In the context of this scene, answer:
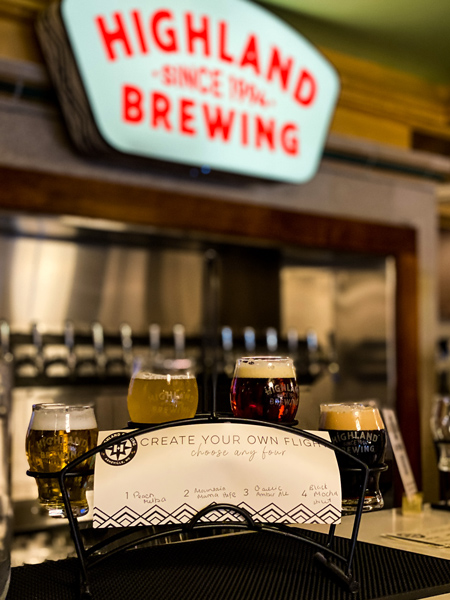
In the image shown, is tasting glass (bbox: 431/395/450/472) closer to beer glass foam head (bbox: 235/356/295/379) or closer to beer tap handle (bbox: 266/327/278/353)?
beer glass foam head (bbox: 235/356/295/379)

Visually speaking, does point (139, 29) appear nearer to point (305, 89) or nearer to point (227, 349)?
point (305, 89)

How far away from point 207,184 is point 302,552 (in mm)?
2369

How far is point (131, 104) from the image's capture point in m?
2.89

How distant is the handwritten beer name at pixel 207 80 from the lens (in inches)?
114

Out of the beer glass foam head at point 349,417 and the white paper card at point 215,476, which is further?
the beer glass foam head at point 349,417

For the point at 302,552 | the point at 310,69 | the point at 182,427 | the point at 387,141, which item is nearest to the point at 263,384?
the point at 182,427

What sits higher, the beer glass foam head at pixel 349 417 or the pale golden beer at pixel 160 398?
the pale golden beer at pixel 160 398

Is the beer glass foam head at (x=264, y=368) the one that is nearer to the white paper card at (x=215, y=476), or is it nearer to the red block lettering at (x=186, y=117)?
the white paper card at (x=215, y=476)

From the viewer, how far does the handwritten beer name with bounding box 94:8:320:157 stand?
114 inches

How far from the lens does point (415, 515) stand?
1.62m

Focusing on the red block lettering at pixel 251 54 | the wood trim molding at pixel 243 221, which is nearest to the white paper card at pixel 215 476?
the wood trim molding at pixel 243 221

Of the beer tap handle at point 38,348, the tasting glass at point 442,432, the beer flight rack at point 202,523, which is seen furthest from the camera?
the beer tap handle at point 38,348

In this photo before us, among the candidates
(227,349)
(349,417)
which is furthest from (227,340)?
(349,417)

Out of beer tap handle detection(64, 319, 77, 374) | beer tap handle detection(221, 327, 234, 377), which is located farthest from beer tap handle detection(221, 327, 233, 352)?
beer tap handle detection(64, 319, 77, 374)
